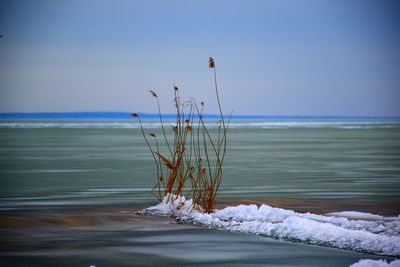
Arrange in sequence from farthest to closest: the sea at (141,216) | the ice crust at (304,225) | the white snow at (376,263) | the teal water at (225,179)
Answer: the teal water at (225,179) < the ice crust at (304,225) < the sea at (141,216) < the white snow at (376,263)

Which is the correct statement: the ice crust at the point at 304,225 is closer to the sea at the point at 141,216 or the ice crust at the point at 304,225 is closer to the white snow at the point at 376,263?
the sea at the point at 141,216

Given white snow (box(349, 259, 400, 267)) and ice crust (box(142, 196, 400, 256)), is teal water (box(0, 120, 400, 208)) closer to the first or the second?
ice crust (box(142, 196, 400, 256))

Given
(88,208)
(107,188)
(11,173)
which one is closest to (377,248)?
(88,208)

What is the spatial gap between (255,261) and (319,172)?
28.1ft

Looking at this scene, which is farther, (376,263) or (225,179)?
(225,179)

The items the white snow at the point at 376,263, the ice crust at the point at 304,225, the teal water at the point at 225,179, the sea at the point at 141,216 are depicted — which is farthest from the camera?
the teal water at the point at 225,179

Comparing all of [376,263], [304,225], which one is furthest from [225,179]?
[376,263]

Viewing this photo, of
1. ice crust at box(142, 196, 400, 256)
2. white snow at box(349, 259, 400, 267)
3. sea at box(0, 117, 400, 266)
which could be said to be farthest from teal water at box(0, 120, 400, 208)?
white snow at box(349, 259, 400, 267)

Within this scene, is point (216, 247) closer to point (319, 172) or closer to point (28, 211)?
point (28, 211)

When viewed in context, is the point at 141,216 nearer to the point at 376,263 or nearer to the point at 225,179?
the point at 376,263

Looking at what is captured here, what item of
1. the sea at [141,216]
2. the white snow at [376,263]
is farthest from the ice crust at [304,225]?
the white snow at [376,263]

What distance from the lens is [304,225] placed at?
5.66 meters

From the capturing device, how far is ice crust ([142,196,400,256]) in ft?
16.5

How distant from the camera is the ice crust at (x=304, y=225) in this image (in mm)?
5027
